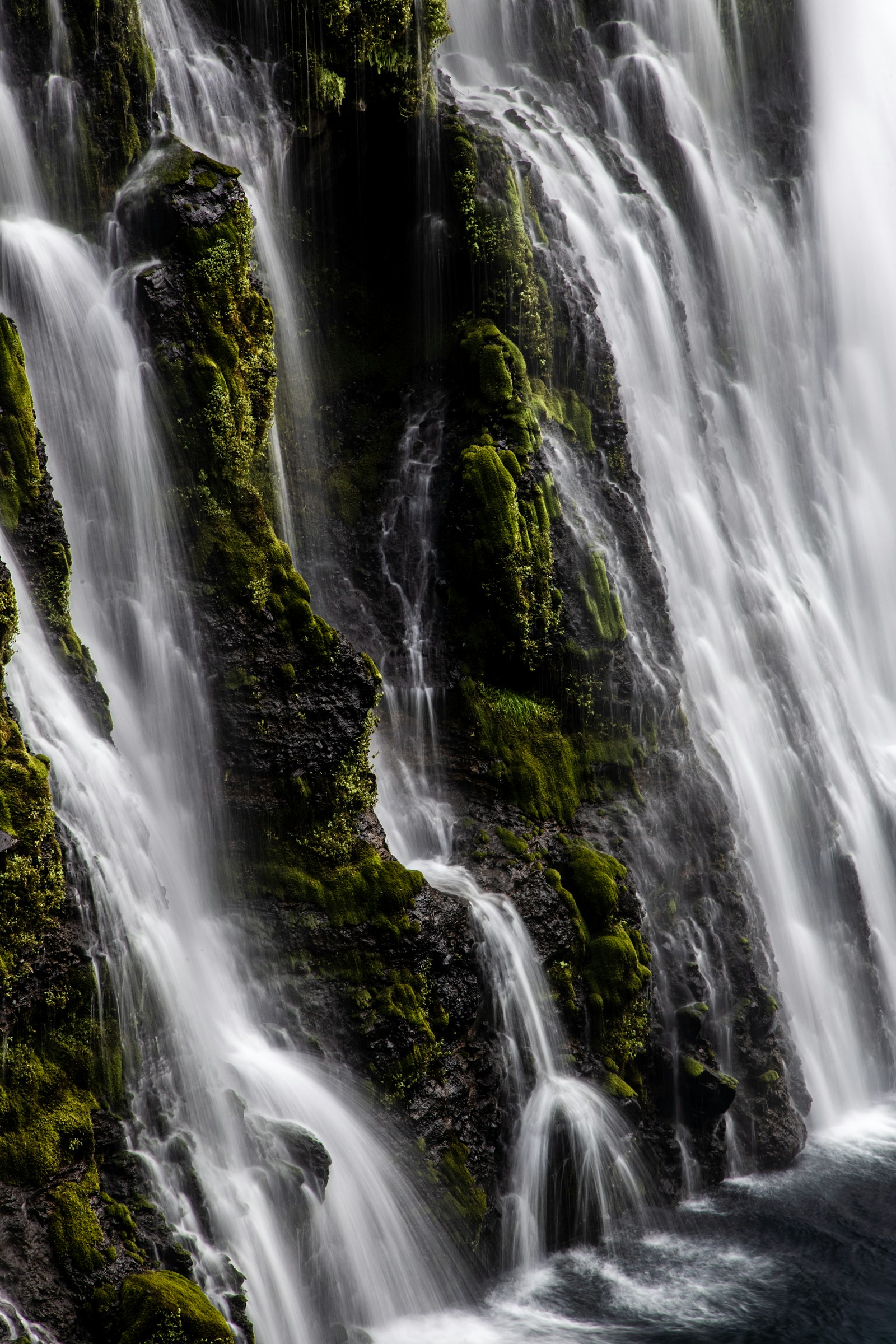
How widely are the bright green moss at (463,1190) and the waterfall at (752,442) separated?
6.73m

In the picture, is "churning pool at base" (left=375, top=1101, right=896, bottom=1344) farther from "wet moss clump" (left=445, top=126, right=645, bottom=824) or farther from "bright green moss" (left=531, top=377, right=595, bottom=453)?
"bright green moss" (left=531, top=377, right=595, bottom=453)

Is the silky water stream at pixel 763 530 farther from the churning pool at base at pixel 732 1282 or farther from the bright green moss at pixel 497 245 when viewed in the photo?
the bright green moss at pixel 497 245

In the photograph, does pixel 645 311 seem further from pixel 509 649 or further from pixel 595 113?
pixel 509 649

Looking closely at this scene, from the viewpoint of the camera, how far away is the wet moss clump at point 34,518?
9.61 metres

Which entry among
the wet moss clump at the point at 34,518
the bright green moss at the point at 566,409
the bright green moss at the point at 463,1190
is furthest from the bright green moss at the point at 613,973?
the bright green moss at the point at 566,409

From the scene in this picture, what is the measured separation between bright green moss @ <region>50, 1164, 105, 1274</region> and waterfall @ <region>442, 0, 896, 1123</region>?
11.0 meters

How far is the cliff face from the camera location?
822cm

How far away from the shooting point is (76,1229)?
24.8 feet

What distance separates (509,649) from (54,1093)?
8.07 meters

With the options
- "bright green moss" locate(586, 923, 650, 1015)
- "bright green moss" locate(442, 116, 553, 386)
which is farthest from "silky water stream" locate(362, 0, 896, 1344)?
"bright green moss" locate(586, 923, 650, 1015)

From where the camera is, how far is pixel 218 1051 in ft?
31.8

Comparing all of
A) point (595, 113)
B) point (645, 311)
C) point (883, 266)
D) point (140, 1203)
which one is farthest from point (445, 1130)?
point (883, 266)

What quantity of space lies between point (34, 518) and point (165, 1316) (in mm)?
6247

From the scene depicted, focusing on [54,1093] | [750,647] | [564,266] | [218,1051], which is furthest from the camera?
[750,647]
